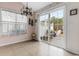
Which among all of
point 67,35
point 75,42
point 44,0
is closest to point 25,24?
point 44,0

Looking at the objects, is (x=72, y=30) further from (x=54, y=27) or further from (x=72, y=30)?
(x=54, y=27)

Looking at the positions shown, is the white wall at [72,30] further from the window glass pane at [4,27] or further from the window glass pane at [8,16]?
the window glass pane at [4,27]

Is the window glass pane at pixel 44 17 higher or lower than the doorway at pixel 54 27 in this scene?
higher

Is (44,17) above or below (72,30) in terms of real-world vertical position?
above

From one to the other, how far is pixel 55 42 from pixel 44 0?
2.83 m

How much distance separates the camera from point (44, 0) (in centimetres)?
524

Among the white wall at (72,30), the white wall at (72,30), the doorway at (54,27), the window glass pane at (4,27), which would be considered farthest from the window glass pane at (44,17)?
the window glass pane at (4,27)

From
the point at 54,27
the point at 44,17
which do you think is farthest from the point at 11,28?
the point at 54,27

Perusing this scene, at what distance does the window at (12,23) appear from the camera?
553 centimetres

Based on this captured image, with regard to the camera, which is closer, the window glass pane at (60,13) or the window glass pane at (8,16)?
the window glass pane at (60,13)

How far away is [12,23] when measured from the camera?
20.1ft

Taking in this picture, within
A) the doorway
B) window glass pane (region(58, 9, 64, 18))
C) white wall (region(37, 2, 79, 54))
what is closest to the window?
the doorway

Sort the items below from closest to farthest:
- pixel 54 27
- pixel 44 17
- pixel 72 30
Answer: pixel 72 30 < pixel 54 27 < pixel 44 17

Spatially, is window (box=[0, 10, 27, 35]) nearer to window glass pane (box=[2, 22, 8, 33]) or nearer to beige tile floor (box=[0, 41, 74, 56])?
window glass pane (box=[2, 22, 8, 33])
